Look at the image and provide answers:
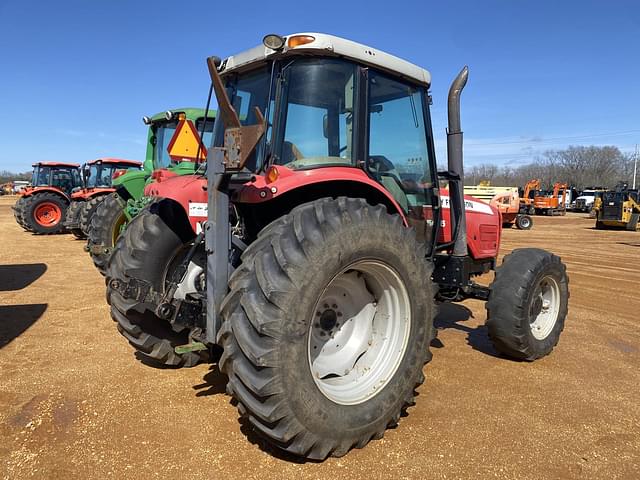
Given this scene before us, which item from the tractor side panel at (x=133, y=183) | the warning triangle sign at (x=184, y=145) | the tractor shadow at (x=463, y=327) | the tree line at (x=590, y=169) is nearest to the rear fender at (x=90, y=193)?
the tractor side panel at (x=133, y=183)

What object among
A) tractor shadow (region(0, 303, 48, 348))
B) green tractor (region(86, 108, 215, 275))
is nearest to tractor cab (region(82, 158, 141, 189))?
green tractor (region(86, 108, 215, 275))

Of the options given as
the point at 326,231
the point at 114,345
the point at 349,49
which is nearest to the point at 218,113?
the point at 349,49

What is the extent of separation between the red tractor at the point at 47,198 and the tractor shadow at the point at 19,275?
702 cm

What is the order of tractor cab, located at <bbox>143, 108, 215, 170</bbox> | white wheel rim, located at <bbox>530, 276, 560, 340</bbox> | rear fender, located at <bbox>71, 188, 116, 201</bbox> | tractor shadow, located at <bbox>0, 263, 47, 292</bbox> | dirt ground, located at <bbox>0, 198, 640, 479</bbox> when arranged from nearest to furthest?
dirt ground, located at <bbox>0, 198, 640, 479</bbox>, white wheel rim, located at <bbox>530, 276, 560, 340</bbox>, tractor shadow, located at <bbox>0, 263, 47, 292</bbox>, tractor cab, located at <bbox>143, 108, 215, 170</bbox>, rear fender, located at <bbox>71, 188, 116, 201</bbox>

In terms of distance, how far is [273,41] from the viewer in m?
2.88

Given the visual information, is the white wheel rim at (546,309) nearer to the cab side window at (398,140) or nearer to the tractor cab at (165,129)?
the cab side window at (398,140)

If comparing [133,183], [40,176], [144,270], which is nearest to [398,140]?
[144,270]

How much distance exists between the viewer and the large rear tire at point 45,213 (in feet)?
49.9

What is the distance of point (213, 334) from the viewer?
2717 millimetres

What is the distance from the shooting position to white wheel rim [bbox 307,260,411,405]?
2.94 meters

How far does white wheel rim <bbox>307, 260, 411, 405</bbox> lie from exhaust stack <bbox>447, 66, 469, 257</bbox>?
1.43m

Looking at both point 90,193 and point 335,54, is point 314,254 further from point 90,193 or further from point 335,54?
point 90,193

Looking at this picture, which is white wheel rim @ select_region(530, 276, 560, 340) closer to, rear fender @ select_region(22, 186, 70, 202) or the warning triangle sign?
the warning triangle sign

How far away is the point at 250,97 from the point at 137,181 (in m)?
6.34
